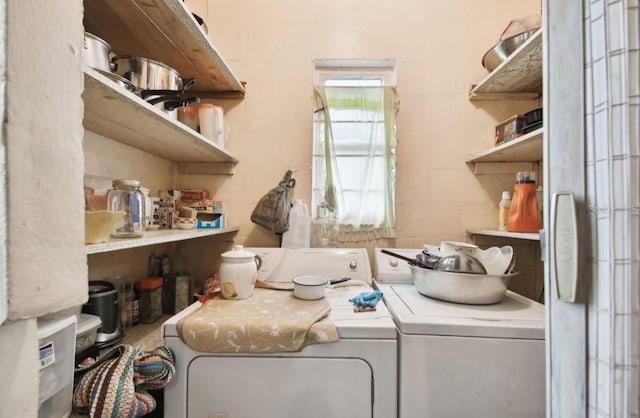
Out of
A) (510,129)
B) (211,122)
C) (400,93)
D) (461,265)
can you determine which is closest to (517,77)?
(510,129)

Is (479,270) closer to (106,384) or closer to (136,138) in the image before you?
(106,384)

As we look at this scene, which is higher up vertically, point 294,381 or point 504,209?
point 504,209

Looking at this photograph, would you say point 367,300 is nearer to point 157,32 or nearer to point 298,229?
point 298,229

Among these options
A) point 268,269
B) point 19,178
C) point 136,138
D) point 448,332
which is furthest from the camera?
point 268,269

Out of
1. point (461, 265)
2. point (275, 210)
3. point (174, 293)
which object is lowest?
point (174, 293)

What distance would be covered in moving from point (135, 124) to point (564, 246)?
1.43 metres

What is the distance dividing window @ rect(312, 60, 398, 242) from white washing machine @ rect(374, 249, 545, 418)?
95 cm

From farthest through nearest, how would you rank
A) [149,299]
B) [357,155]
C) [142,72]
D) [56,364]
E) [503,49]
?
1. [357,155]
2. [503,49]
3. [149,299]
4. [142,72]
5. [56,364]

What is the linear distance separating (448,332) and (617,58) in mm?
828

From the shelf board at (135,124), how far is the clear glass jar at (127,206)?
253 mm

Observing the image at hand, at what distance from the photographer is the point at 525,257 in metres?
1.80

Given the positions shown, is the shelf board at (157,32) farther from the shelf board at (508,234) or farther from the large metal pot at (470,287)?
the shelf board at (508,234)

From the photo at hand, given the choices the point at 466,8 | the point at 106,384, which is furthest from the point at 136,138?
Result: the point at 466,8

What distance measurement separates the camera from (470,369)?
0.90 meters
